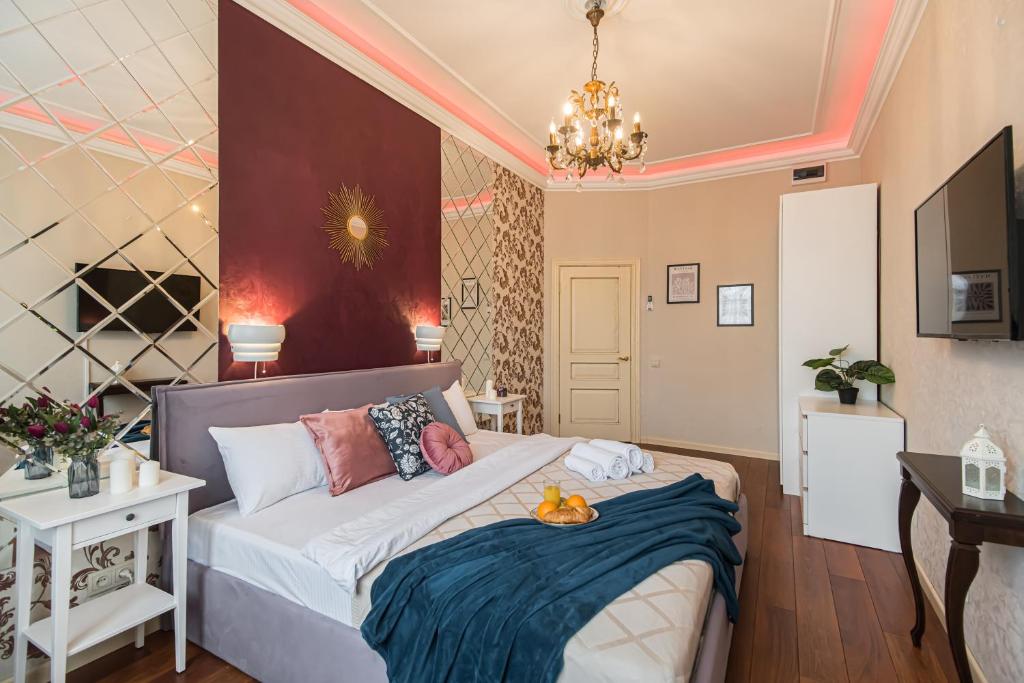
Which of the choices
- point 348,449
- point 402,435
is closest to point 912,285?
point 402,435

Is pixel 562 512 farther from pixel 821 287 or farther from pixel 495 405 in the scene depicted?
pixel 821 287

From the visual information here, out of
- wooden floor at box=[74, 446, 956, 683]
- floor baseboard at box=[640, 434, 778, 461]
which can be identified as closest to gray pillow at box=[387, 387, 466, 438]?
wooden floor at box=[74, 446, 956, 683]

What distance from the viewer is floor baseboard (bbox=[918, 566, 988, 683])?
1849 mm

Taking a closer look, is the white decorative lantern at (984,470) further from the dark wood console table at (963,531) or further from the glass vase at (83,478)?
the glass vase at (83,478)

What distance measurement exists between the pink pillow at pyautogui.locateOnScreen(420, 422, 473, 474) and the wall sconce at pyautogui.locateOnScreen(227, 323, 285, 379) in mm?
882

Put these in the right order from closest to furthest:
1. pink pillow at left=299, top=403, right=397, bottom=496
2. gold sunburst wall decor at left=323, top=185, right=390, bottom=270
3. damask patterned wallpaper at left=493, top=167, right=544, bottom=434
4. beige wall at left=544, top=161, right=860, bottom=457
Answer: pink pillow at left=299, top=403, right=397, bottom=496 → gold sunburst wall decor at left=323, top=185, right=390, bottom=270 → damask patterned wallpaper at left=493, top=167, right=544, bottom=434 → beige wall at left=544, top=161, right=860, bottom=457

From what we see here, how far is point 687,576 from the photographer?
5.06 feet

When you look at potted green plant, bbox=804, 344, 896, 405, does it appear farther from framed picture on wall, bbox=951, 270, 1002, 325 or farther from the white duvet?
the white duvet

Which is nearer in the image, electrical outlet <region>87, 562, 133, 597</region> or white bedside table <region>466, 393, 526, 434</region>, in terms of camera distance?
electrical outlet <region>87, 562, 133, 597</region>

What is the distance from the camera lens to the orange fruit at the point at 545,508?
1877 mm

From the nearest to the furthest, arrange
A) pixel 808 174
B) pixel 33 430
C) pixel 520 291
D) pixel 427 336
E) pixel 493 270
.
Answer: pixel 33 430 < pixel 427 336 < pixel 493 270 < pixel 808 174 < pixel 520 291

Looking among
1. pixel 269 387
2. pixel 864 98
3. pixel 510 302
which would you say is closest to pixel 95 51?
pixel 269 387

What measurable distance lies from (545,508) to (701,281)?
412 centimetres

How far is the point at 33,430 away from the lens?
166 centimetres
